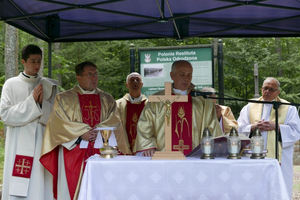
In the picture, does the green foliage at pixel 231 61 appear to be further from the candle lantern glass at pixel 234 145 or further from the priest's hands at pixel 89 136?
the candle lantern glass at pixel 234 145

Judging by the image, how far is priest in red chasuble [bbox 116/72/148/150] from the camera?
6.54 m

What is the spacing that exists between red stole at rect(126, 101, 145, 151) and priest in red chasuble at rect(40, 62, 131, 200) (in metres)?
0.85

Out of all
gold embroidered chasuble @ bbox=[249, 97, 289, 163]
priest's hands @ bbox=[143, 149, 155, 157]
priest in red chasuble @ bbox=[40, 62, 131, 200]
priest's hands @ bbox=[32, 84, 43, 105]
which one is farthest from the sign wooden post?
gold embroidered chasuble @ bbox=[249, 97, 289, 163]

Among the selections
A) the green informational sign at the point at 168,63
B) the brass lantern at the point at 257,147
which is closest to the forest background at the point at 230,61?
the green informational sign at the point at 168,63

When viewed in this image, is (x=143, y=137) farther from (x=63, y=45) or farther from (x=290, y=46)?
(x=290, y=46)

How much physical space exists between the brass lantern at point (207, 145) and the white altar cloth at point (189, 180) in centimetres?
17

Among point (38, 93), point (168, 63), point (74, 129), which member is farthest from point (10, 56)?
point (74, 129)

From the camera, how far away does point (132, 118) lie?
6.59 m

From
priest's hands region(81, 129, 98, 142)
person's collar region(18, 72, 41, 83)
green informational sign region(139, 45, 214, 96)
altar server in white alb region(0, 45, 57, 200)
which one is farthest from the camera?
green informational sign region(139, 45, 214, 96)

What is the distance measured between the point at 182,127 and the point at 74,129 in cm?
139

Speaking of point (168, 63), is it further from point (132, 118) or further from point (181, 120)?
point (181, 120)

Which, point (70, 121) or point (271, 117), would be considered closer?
point (70, 121)

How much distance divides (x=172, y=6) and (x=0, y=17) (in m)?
2.26

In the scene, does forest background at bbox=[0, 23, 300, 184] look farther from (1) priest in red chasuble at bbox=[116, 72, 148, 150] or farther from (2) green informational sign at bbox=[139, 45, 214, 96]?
(1) priest in red chasuble at bbox=[116, 72, 148, 150]
